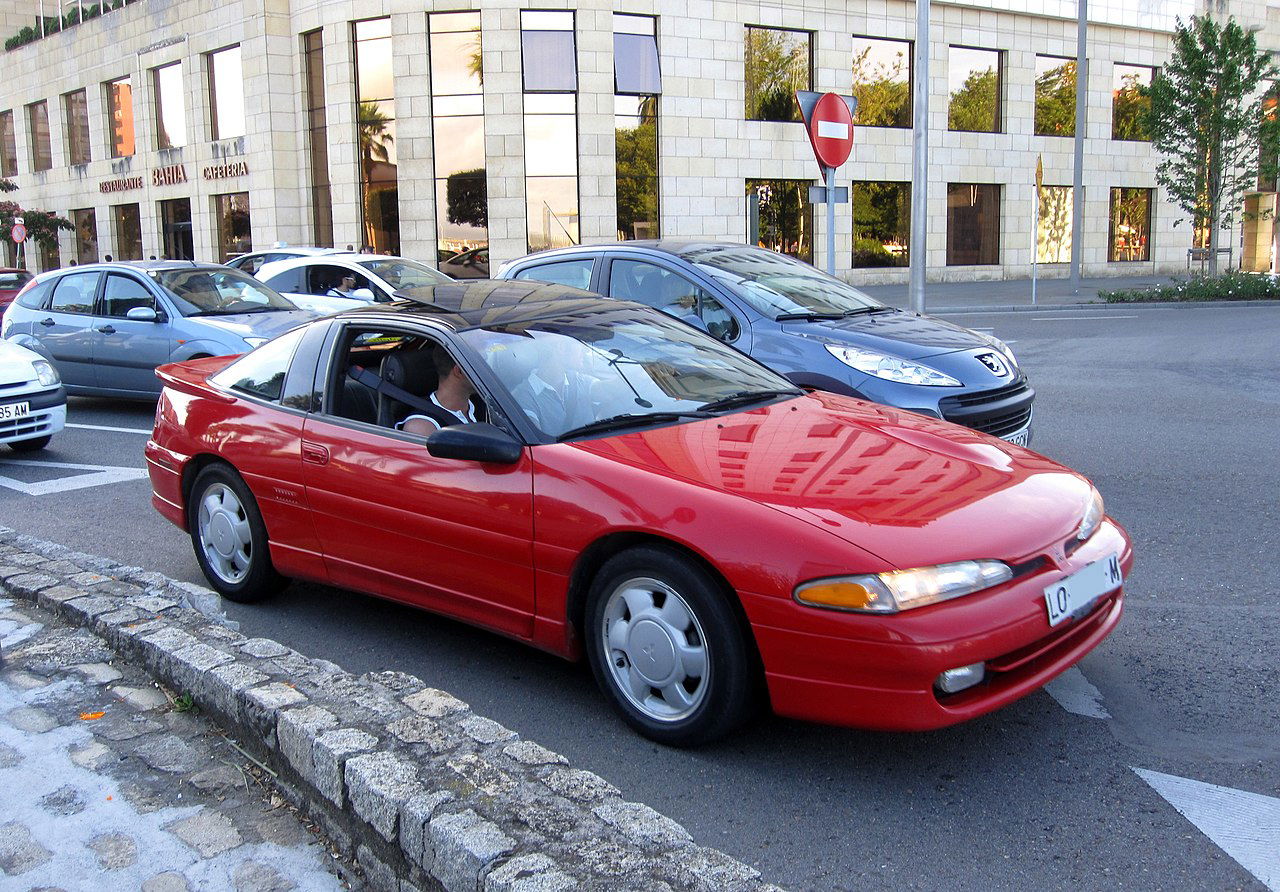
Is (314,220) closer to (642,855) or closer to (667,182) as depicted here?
(667,182)

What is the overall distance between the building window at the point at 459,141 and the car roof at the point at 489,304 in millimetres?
23095

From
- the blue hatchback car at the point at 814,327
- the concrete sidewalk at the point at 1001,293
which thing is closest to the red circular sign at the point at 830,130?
the blue hatchback car at the point at 814,327

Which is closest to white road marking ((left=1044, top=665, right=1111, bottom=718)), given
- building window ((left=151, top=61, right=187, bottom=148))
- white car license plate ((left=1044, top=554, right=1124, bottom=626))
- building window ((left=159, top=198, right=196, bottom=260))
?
white car license plate ((left=1044, top=554, right=1124, bottom=626))

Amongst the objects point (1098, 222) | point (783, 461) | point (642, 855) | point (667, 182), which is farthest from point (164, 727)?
point (1098, 222)

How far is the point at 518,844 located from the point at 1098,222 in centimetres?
3806

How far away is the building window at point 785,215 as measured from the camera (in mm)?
30750

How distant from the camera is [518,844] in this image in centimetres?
252

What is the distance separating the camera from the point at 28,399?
29.9 feet

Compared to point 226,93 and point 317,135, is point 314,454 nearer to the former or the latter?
point 317,135

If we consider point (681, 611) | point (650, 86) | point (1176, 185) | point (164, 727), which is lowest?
point (164, 727)

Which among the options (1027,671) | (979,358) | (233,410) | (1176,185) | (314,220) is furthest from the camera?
(314,220)

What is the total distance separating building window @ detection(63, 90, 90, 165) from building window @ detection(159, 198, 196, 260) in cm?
626

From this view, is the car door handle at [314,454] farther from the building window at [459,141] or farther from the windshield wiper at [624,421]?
the building window at [459,141]

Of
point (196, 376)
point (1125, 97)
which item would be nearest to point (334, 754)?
point (196, 376)
